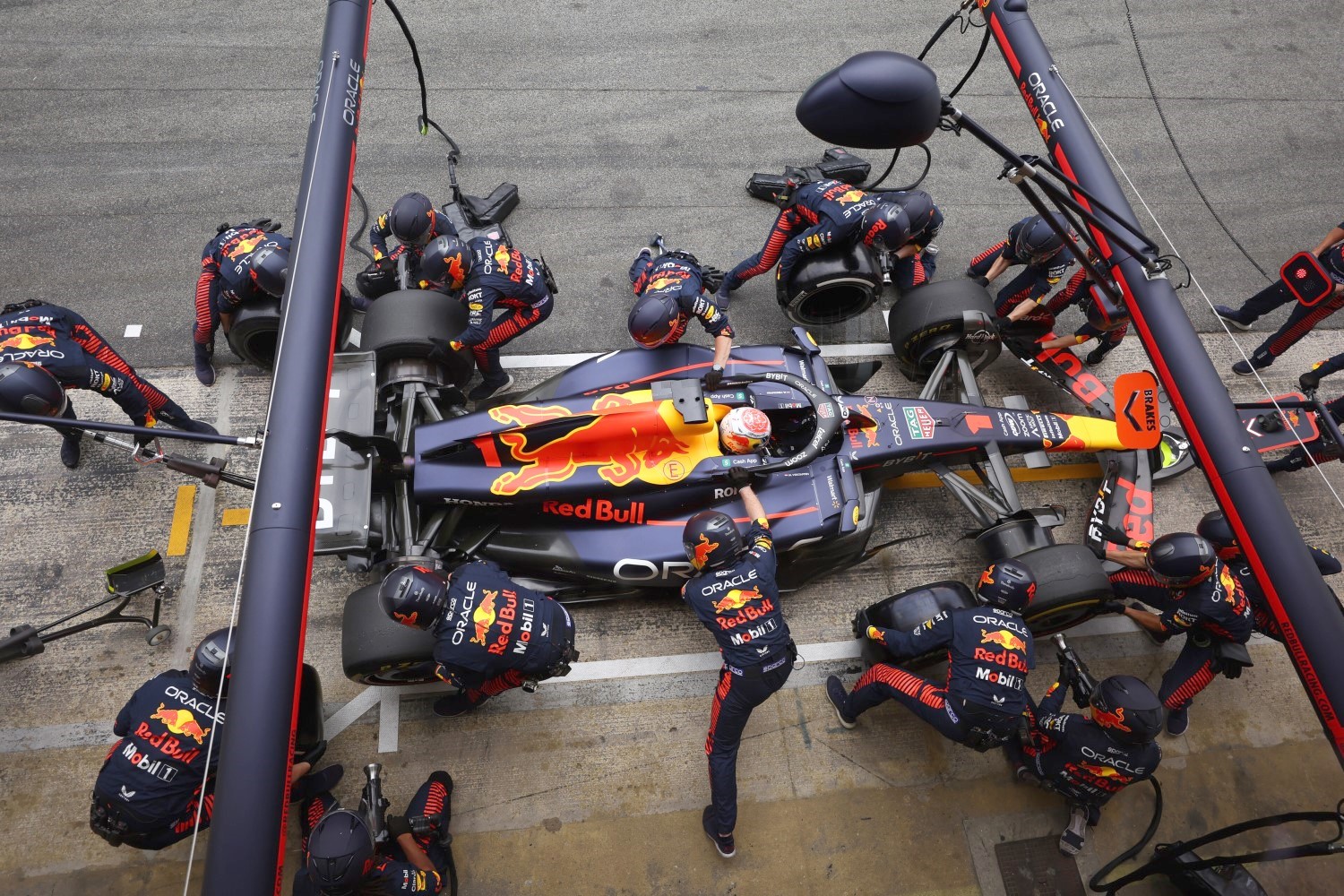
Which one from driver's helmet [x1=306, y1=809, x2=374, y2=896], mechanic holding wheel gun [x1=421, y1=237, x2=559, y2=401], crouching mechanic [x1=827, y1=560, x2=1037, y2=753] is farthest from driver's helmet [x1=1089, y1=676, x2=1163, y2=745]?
mechanic holding wheel gun [x1=421, y1=237, x2=559, y2=401]

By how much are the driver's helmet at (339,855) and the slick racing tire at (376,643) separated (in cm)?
80

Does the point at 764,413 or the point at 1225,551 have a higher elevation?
the point at 764,413

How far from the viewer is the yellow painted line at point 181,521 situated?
542cm

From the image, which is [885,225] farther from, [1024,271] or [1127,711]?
[1127,711]

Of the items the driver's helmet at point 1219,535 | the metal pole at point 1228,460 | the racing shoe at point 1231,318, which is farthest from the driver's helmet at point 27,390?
the racing shoe at point 1231,318

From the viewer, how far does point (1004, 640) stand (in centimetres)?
426

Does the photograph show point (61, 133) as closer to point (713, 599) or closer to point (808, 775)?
point (713, 599)

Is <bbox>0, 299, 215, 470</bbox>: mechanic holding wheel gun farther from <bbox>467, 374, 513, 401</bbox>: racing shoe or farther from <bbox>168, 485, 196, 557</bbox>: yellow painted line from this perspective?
<bbox>467, 374, 513, 401</bbox>: racing shoe

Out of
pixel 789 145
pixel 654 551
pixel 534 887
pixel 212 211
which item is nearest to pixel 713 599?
pixel 654 551

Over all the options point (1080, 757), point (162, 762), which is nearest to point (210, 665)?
point (162, 762)

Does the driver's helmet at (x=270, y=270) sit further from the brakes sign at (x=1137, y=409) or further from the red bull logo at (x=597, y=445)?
the brakes sign at (x=1137, y=409)

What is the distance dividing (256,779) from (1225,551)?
567 cm

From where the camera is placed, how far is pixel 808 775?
4.98 meters

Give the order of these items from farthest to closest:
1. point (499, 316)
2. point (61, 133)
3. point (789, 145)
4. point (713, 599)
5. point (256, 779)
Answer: point (789, 145), point (61, 133), point (499, 316), point (713, 599), point (256, 779)
